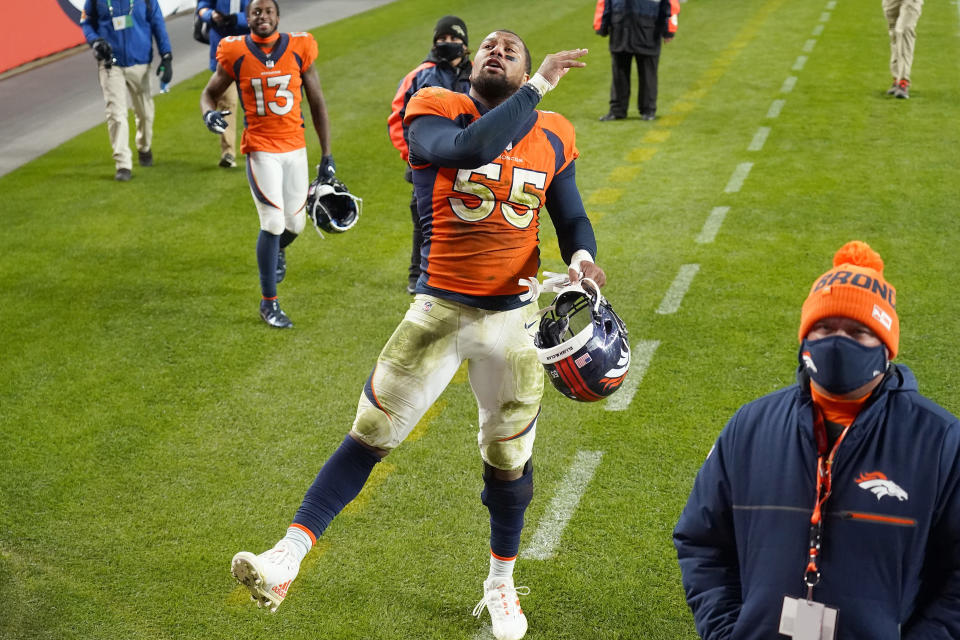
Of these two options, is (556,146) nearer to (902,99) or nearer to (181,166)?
(181,166)

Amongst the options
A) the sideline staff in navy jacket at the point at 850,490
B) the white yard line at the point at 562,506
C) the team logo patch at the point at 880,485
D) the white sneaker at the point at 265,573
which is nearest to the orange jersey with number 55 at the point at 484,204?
the white sneaker at the point at 265,573

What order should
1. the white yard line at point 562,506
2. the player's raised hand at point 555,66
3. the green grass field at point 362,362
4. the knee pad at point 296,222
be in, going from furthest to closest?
1. the knee pad at point 296,222
2. the white yard line at point 562,506
3. the green grass field at point 362,362
4. the player's raised hand at point 555,66

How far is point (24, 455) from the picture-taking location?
19.4 feet

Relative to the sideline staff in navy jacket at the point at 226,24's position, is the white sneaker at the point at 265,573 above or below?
above

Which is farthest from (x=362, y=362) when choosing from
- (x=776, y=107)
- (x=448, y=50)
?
(x=776, y=107)

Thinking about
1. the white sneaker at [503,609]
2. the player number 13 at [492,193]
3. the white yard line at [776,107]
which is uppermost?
the player number 13 at [492,193]

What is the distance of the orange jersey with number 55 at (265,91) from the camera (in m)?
7.54

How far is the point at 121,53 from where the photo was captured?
11742 millimetres

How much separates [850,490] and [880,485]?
0.23 feet

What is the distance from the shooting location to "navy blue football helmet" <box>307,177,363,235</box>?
24.4 feet

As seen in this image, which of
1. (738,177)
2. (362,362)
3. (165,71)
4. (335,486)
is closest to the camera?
(335,486)

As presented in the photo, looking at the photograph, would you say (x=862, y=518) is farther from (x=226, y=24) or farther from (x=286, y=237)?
(x=226, y=24)

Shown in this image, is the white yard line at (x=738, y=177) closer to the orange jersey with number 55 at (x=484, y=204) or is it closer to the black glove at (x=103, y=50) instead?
the black glove at (x=103, y=50)

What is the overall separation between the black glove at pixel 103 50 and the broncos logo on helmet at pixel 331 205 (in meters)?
5.12
